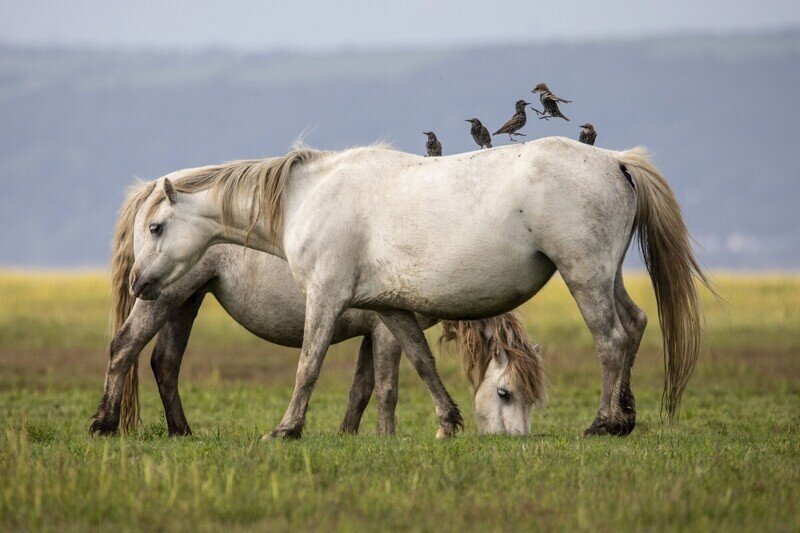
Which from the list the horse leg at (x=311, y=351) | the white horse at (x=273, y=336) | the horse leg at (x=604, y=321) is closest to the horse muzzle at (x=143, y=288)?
the white horse at (x=273, y=336)

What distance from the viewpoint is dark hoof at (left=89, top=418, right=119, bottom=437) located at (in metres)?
10.3

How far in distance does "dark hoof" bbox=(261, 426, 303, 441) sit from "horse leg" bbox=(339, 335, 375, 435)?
208 cm

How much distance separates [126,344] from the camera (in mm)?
10578

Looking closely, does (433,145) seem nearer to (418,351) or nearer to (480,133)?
(480,133)

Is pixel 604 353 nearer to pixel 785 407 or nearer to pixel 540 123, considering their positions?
pixel 785 407

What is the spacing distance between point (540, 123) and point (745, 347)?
414ft

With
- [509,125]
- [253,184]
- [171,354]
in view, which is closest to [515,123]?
[509,125]

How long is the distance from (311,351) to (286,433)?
638 mm

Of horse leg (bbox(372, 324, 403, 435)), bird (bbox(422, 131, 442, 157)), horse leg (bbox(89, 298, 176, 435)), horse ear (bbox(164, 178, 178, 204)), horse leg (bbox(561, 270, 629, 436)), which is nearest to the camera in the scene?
horse leg (bbox(561, 270, 629, 436))

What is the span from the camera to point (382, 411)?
10695mm

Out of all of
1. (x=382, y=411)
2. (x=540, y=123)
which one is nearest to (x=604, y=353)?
(x=382, y=411)

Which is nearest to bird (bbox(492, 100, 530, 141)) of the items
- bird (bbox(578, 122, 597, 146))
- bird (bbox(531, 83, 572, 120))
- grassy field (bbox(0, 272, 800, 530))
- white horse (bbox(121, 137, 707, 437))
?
bird (bbox(531, 83, 572, 120))

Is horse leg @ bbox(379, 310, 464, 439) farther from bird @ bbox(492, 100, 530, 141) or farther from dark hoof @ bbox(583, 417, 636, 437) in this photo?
bird @ bbox(492, 100, 530, 141)

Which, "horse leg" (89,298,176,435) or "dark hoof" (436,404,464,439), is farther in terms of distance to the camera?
"horse leg" (89,298,176,435)
